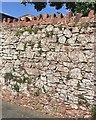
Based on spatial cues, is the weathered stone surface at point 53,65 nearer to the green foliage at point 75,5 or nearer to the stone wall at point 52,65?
the stone wall at point 52,65

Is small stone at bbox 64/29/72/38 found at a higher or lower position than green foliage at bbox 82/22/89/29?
lower

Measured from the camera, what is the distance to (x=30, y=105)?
28.1 feet

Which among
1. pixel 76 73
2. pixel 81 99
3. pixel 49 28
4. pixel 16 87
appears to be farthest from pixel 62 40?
pixel 16 87

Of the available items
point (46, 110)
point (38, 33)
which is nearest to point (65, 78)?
point (46, 110)

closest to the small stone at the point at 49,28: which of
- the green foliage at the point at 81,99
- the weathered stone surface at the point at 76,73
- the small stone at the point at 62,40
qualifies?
the small stone at the point at 62,40

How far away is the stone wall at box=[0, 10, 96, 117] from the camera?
732cm

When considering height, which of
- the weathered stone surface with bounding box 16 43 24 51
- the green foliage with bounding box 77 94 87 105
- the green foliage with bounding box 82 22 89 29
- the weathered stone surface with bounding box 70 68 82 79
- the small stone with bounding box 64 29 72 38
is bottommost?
the green foliage with bounding box 77 94 87 105

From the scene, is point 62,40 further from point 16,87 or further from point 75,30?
point 16,87

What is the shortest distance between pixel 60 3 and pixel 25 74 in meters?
5.79

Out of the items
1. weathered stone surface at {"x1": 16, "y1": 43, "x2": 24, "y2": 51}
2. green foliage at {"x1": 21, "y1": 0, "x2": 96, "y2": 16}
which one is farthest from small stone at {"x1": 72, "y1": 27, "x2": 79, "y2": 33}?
green foliage at {"x1": 21, "y1": 0, "x2": 96, "y2": 16}

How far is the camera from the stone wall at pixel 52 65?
732 centimetres

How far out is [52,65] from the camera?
8039 mm

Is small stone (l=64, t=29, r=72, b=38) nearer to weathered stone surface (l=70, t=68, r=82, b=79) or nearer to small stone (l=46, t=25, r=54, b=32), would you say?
small stone (l=46, t=25, r=54, b=32)

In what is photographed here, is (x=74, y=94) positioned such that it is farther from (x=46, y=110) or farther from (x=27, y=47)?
(x=27, y=47)
